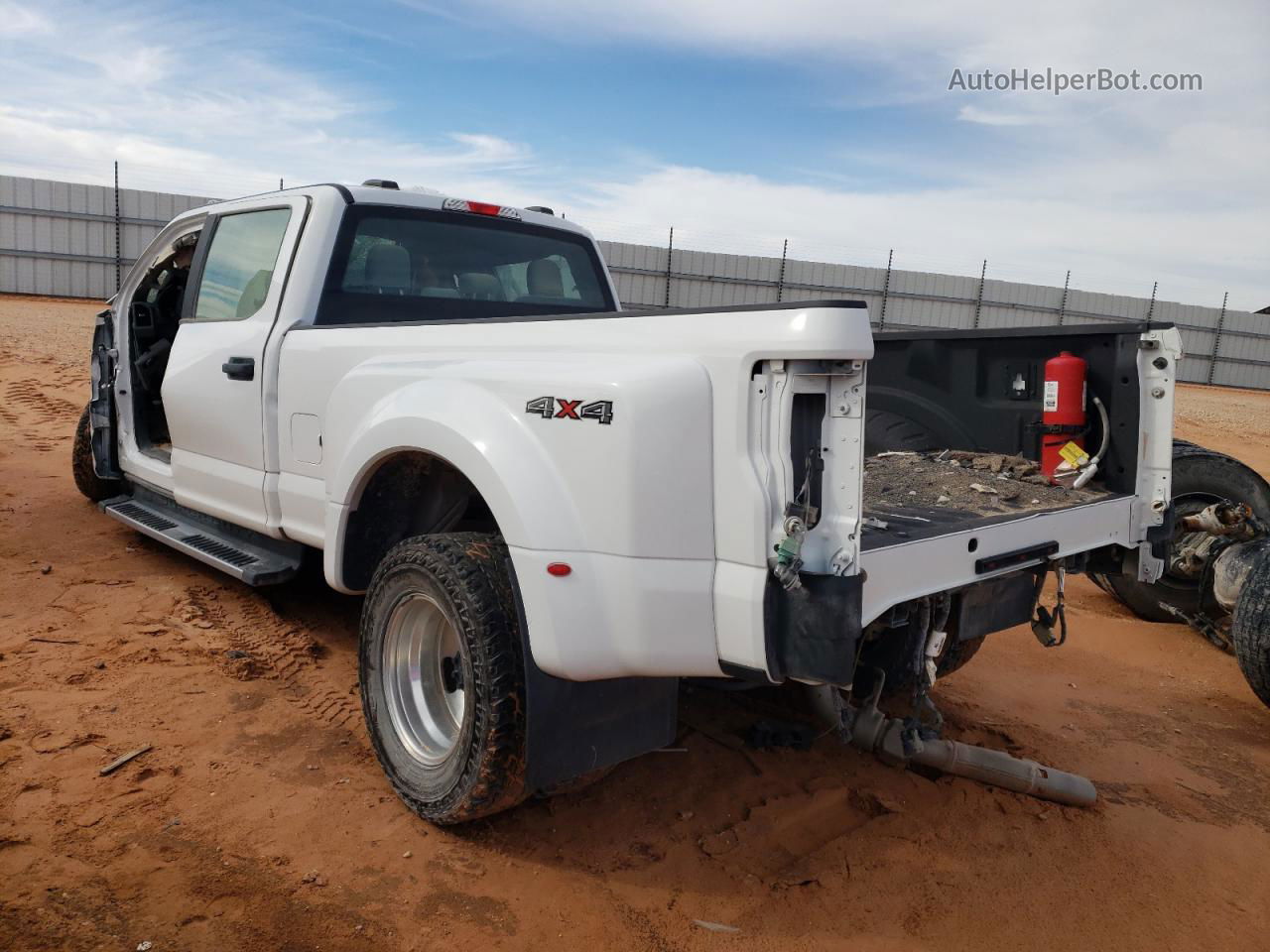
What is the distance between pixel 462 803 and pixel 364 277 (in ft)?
7.77

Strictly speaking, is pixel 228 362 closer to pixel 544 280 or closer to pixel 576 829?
pixel 544 280

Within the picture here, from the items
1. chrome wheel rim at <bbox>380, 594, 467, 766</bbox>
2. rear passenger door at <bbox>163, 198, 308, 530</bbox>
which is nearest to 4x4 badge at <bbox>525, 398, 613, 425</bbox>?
chrome wheel rim at <bbox>380, 594, 467, 766</bbox>

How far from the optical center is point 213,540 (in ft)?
15.4

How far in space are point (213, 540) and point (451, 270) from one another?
175 centimetres

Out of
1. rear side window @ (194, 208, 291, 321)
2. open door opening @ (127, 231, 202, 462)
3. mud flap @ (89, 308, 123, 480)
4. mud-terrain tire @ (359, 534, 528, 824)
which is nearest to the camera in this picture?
mud-terrain tire @ (359, 534, 528, 824)

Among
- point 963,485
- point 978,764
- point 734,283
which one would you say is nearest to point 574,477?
point 963,485

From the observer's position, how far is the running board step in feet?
13.6

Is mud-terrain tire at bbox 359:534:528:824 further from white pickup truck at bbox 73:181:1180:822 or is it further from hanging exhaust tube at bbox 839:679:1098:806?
hanging exhaust tube at bbox 839:679:1098:806

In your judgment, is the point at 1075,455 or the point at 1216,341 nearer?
the point at 1075,455

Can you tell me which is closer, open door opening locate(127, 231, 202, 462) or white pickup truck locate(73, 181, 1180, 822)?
white pickup truck locate(73, 181, 1180, 822)

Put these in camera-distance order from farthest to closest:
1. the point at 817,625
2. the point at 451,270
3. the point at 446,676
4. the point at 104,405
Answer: the point at 104,405 < the point at 451,270 < the point at 446,676 < the point at 817,625

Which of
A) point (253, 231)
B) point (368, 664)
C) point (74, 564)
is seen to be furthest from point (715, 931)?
point (74, 564)

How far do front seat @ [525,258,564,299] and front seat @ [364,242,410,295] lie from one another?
66 centimetres

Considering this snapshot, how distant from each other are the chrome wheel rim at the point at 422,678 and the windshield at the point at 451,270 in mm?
1403
